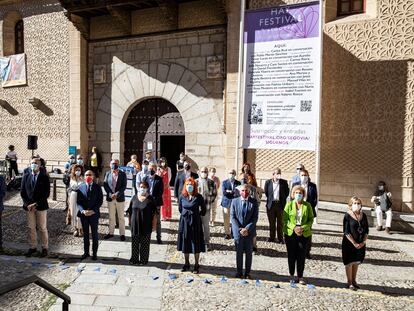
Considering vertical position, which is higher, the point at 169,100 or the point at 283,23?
the point at 283,23

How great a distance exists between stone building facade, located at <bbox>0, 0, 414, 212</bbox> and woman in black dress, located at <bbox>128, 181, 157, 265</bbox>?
529 cm

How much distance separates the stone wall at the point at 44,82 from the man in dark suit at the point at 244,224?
33.3 ft

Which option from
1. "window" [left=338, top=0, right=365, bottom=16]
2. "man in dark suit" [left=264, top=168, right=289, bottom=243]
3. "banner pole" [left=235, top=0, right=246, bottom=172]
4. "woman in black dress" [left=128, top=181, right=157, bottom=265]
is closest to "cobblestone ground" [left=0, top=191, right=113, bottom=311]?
"woman in black dress" [left=128, top=181, right=157, bottom=265]

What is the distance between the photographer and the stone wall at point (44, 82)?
575 inches

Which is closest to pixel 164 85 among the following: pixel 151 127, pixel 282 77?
pixel 151 127

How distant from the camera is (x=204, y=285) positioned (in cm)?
604

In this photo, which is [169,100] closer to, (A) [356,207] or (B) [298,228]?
(B) [298,228]

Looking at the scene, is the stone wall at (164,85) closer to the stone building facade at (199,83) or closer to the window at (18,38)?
the stone building facade at (199,83)

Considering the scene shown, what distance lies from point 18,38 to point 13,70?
1550mm

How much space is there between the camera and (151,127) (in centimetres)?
1374

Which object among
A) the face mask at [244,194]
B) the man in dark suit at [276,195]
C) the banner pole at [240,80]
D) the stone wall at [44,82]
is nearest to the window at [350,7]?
the banner pole at [240,80]

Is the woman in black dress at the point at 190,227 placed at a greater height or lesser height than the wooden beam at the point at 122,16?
lesser

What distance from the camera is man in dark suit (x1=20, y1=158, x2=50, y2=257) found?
7.32 meters

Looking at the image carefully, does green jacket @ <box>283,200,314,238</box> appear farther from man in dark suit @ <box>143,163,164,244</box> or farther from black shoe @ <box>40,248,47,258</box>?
black shoe @ <box>40,248,47,258</box>
